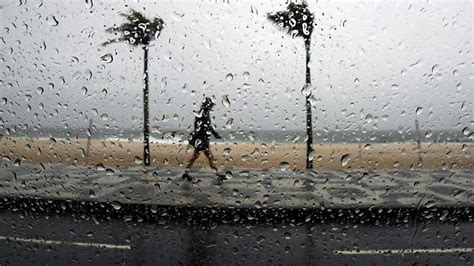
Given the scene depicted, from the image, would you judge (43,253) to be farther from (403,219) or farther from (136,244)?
(403,219)

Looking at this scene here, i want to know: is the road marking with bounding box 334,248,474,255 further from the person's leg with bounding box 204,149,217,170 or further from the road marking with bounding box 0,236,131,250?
the road marking with bounding box 0,236,131,250

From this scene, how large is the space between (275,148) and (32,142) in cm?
170

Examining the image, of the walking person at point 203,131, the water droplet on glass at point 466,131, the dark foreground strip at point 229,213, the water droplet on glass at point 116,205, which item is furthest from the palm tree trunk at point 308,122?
Result: the water droplet on glass at point 116,205

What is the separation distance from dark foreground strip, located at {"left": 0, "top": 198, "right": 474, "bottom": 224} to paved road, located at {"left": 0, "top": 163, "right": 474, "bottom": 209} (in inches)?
1.6

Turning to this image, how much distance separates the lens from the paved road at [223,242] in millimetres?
2979

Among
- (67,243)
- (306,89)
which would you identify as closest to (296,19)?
(306,89)

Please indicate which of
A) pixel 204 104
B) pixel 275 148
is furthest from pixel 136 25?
pixel 275 148

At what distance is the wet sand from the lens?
291 centimetres

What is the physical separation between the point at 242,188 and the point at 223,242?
0.45m

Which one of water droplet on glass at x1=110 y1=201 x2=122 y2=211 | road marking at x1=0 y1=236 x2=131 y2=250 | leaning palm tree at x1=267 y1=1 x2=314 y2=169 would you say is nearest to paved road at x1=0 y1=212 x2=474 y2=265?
road marking at x1=0 y1=236 x2=131 y2=250

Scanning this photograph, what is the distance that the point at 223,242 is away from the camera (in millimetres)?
3238

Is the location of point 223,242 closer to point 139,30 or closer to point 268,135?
point 268,135

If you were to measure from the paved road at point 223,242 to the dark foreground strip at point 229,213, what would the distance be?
56 millimetres

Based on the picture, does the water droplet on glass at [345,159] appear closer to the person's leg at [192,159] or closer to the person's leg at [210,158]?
the person's leg at [210,158]
